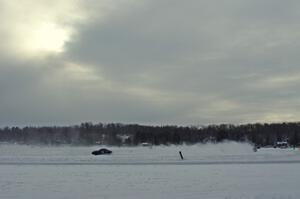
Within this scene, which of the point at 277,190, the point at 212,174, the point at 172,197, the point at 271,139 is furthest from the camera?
the point at 271,139

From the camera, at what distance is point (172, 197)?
1847 cm

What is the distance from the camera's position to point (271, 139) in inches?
5453

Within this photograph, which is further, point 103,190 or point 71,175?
point 71,175

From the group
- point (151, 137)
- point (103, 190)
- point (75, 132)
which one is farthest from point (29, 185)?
point (75, 132)

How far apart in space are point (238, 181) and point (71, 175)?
411 inches

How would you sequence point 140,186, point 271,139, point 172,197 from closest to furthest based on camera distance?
1. point 172,197
2. point 140,186
3. point 271,139

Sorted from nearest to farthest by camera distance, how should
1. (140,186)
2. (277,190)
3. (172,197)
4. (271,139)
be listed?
(172,197) → (277,190) → (140,186) → (271,139)

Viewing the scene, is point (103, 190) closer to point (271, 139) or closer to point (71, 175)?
point (71, 175)

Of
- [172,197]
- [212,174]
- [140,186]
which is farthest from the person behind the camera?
[212,174]

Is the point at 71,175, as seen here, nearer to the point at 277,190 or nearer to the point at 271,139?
the point at 277,190

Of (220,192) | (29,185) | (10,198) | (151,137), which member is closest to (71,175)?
(29,185)

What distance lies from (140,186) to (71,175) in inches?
293

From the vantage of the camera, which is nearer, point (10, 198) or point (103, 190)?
point (10, 198)

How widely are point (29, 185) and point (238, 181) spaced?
10.6m
